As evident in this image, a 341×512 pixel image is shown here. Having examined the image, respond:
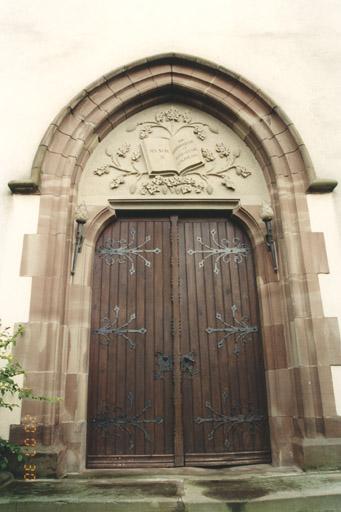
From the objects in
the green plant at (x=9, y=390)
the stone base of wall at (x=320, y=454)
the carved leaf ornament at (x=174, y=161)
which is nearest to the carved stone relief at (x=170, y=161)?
the carved leaf ornament at (x=174, y=161)

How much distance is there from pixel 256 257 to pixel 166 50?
8.53 feet

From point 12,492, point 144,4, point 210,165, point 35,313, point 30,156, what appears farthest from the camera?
point 144,4

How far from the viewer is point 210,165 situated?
4613 mm

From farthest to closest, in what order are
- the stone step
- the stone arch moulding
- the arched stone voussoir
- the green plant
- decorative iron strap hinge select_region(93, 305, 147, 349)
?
1. the arched stone voussoir
2. decorative iron strap hinge select_region(93, 305, 147, 349)
3. the stone arch moulding
4. the green plant
5. the stone step

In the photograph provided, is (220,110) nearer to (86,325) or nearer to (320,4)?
(320,4)

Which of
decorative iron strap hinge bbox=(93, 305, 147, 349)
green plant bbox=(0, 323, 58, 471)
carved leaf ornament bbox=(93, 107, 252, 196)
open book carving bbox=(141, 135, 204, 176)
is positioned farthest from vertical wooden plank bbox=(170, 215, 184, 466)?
green plant bbox=(0, 323, 58, 471)

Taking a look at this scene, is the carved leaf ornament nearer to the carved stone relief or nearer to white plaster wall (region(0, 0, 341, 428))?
the carved stone relief

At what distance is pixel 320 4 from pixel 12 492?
5.88m

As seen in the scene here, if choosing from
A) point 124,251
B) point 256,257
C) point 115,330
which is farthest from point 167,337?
point 256,257

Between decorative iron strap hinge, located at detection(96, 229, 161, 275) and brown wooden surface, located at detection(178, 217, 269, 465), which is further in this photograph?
decorative iron strap hinge, located at detection(96, 229, 161, 275)

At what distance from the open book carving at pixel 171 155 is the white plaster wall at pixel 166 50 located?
3.16ft

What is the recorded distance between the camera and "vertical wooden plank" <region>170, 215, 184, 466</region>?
147 inches

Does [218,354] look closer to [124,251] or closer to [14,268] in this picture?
[124,251]

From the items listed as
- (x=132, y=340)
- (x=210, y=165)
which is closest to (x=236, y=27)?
(x=210, y=165)
